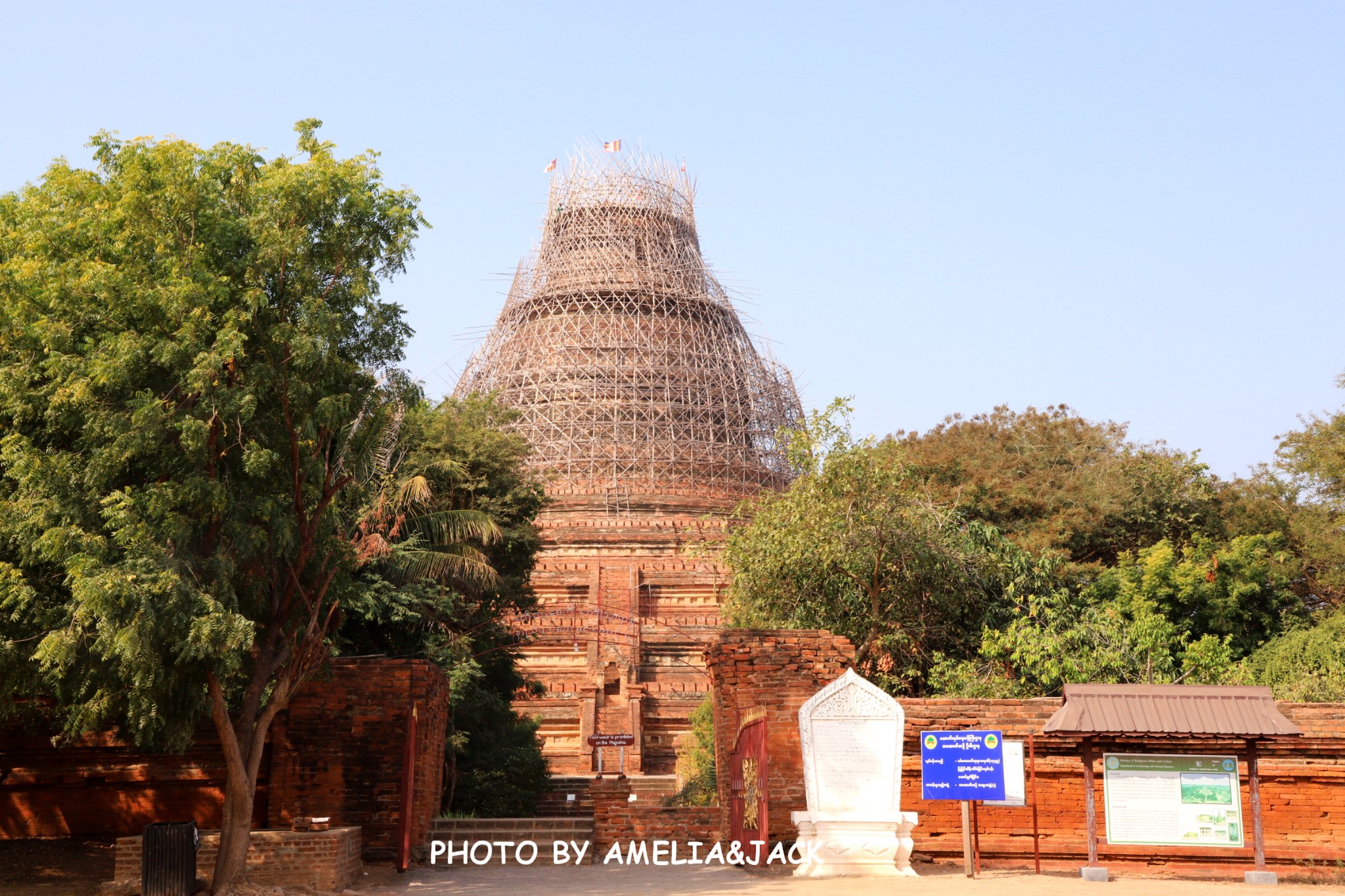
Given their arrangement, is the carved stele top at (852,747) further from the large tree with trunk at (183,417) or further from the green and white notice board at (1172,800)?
the large tree with trunk at (183,417)

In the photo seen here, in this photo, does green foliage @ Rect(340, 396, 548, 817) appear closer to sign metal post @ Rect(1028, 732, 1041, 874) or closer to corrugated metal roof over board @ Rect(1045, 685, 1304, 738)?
sign metal post @ Rect(1028, 732, 1041, 874)

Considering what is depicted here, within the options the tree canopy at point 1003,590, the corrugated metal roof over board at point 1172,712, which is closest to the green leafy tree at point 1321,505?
the tree canopy at point 1003,590

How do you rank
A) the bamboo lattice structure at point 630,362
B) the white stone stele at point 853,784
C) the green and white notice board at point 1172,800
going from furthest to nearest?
the bamboo lattice structure at point 630,362 < the white stone stele at point 853,784 < the green and white notice board at point 1172,800

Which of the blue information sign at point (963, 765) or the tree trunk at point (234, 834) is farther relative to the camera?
the blue information sign at point (963, 765)

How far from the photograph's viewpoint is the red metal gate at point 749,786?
36.0 feet

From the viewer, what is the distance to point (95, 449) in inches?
389

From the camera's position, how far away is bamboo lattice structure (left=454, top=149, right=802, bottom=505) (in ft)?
121

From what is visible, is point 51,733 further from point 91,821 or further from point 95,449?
point 95,449

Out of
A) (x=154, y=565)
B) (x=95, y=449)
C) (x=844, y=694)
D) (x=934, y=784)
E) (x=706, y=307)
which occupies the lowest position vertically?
(x=934, y=784)

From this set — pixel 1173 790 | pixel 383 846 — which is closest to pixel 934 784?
pixel 1173 790

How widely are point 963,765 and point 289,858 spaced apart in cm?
568

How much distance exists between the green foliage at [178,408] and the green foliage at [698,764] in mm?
5797

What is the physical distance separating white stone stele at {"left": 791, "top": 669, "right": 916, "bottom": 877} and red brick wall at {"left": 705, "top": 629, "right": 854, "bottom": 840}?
0.47 meters

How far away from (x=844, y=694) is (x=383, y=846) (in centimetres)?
488
